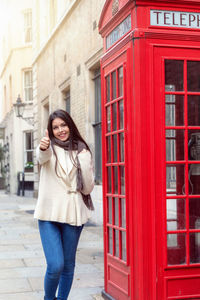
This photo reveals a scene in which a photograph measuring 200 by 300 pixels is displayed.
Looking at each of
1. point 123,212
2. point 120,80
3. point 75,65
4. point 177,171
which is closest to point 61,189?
point 123,212

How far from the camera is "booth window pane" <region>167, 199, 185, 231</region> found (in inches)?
175

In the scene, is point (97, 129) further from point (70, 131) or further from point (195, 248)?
point (195, 248)

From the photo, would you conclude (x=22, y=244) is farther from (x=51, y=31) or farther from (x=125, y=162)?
(x=51, y=31)

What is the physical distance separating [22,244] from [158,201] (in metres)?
5.30

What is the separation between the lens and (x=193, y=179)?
14.8ft

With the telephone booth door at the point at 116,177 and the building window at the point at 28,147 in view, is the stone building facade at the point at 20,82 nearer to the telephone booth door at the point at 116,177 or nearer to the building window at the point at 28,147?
the building window at the point at 28,147

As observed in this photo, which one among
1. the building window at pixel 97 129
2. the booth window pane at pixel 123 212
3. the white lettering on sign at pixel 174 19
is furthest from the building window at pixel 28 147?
the white lettering on sign at pixel 174 19

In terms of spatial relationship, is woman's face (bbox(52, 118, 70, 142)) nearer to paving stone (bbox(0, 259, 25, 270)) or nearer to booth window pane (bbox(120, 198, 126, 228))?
booth window pane (bbox(120, 198, 126, 228))

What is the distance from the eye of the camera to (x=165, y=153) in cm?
436

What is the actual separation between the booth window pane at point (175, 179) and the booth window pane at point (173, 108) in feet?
1.18

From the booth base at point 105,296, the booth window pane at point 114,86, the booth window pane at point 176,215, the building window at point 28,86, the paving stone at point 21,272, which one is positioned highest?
the building window at point 28,86

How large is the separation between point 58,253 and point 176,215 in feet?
3.33

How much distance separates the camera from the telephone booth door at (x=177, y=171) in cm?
434

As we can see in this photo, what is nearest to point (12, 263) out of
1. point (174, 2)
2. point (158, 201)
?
point (158, 201)
